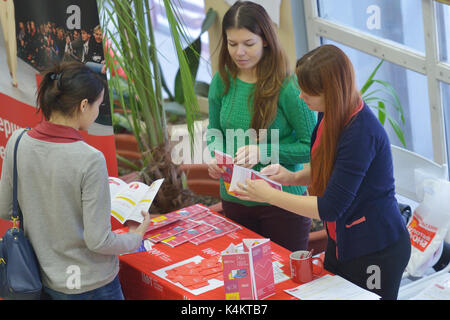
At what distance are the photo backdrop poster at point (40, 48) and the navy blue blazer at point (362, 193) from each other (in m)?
1.49

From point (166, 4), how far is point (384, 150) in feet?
3.97

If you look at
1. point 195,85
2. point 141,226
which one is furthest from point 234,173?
point 195,85

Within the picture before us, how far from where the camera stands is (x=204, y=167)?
4.88 metres

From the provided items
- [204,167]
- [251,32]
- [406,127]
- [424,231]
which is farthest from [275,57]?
[204,167]

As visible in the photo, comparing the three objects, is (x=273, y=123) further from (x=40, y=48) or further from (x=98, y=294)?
(x=40, y=48)

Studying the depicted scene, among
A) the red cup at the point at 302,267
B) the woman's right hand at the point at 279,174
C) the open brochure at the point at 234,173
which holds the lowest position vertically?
the red cup at the point at 302,267

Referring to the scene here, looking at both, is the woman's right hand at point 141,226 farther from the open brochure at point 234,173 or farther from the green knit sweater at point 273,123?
the green knit sweater at point 273,123

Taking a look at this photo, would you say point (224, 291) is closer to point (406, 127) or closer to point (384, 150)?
point (384, 150)

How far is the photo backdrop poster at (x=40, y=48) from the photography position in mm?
3047

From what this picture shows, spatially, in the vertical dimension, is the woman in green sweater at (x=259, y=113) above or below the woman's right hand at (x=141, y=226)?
→ above

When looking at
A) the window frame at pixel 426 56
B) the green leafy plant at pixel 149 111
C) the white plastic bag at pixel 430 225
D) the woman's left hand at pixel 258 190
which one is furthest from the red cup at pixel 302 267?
the window frame at pixel 426 56

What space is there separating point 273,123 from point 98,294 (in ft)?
3.70

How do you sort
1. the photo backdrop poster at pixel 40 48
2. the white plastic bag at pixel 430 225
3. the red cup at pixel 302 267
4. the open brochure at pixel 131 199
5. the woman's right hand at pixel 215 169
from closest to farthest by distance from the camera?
the red cup at pixel 302 267 → the open brochure at pixel 131 199 → the woman's right hand at pixel 215 169 → the photo backdrop poster at pixel 40 48 → the white plastic bag at pixel 430 225

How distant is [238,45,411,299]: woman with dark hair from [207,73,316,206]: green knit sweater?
38cm
